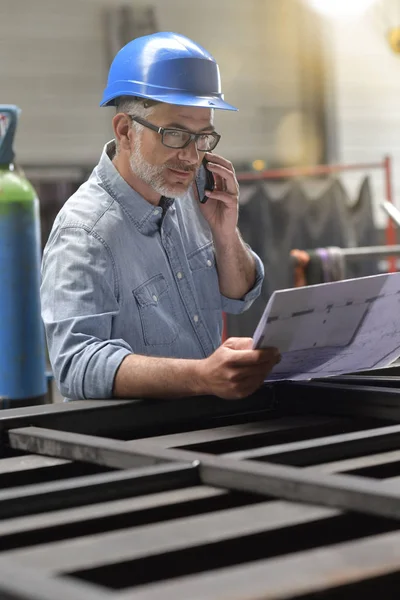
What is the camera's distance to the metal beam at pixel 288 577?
73 cm

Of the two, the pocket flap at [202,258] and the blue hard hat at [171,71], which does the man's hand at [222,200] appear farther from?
the blue hard hat at [171,71]

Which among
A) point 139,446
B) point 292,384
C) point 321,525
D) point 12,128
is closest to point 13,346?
point 12,128

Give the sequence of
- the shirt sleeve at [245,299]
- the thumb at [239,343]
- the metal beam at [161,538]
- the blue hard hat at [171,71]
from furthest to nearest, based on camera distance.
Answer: the shirt sleeve at [245,299] → the blue hard hat at [171,71] → the thumb at [239,343] → the metal beam at [161,538]

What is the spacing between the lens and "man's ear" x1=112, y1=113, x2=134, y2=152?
2.58m

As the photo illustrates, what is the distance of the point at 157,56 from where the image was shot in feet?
7.75

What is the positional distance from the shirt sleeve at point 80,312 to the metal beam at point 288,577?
1.17m

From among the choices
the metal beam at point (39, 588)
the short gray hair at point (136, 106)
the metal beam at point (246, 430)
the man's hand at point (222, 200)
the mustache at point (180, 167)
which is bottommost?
the metal beam at point (246, 430)

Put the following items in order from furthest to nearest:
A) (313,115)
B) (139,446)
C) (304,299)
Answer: (313,115) < (304,299) < (139,446)

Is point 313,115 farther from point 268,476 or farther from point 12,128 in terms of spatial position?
point 268,476

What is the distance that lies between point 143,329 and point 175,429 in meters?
0.69

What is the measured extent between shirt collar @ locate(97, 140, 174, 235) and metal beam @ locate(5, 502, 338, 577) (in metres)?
1.53

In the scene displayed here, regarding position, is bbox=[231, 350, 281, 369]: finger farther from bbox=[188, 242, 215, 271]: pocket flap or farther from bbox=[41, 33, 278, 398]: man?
bbox=[188, 242, 215, 271]: pocket flap

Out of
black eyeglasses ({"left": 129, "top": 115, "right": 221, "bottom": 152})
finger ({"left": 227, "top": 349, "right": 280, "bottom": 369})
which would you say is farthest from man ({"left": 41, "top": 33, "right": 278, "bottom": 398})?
finger ({"left": 227, "top": 349, "right": 280, "bottom": 369})

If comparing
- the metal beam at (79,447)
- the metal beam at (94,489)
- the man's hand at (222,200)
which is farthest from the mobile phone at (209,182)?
the metal beam at (94,489)
